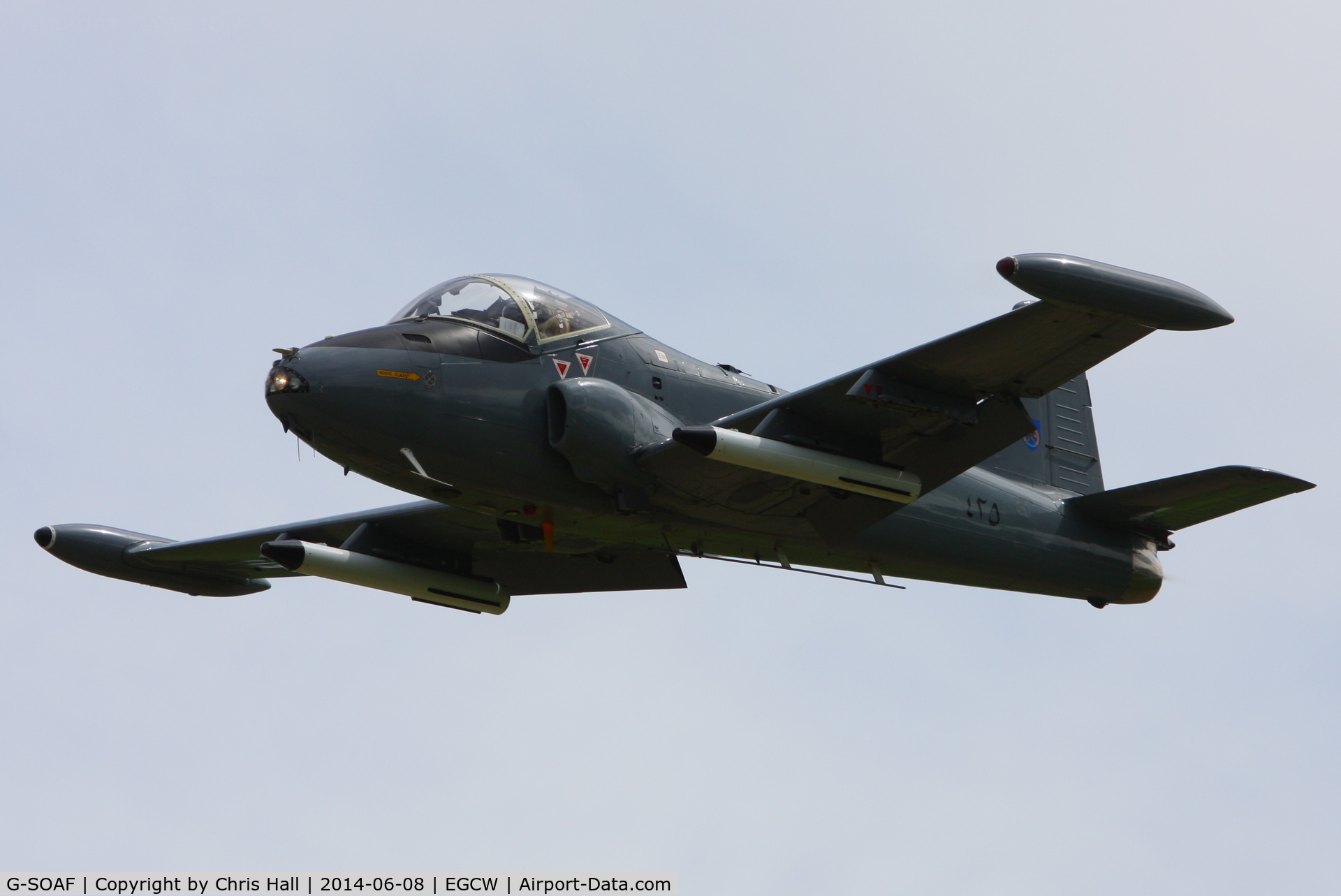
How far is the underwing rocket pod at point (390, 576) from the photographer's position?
17.7 metres

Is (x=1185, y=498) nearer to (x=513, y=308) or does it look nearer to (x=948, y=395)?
(x=948, y=395)

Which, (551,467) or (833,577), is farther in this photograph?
(833,577)

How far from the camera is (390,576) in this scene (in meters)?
18.5

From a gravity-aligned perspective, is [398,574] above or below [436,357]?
below

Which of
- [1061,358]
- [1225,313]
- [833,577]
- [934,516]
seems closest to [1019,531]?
[934,516]

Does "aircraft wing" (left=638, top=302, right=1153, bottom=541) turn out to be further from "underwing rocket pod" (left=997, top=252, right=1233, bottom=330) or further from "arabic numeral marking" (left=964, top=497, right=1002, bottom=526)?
"arabic numeral marking" (left=964, top=497, right=1002, bottom=526)

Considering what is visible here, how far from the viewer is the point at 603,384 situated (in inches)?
628

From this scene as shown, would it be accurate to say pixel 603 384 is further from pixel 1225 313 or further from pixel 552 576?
pixel 1225 313

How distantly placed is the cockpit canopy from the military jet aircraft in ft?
0.09

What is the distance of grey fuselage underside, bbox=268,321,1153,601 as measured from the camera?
15305mm

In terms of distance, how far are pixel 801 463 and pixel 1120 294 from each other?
3.83 m

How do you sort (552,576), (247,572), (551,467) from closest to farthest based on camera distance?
(551,467) < (552,576) < (247,572)

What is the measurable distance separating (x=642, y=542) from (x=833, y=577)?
2670mm

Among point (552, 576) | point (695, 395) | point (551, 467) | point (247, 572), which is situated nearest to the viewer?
point (551, 467)
